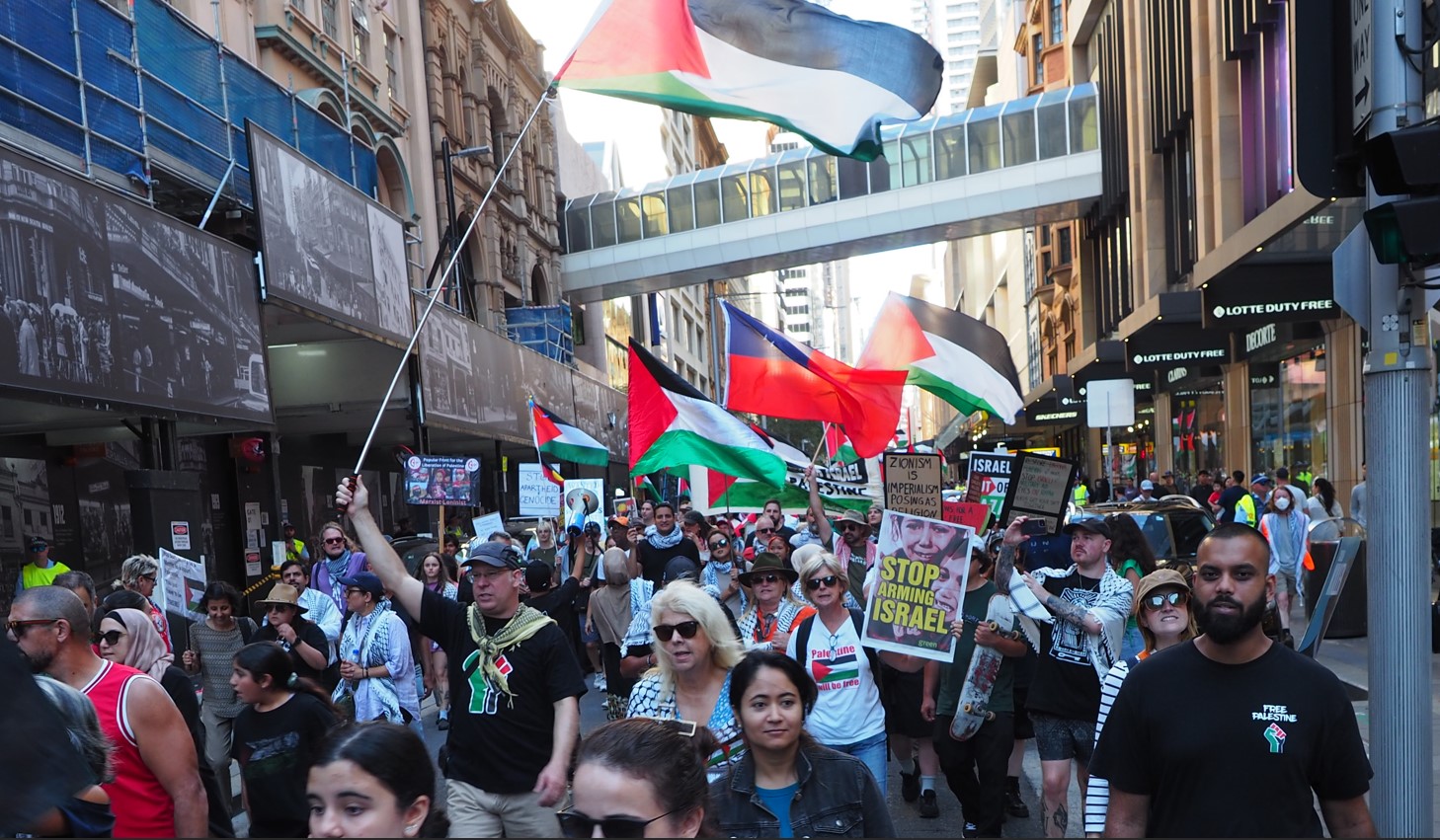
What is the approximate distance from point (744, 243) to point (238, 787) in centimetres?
3562

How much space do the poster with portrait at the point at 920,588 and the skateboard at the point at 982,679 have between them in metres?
0.26

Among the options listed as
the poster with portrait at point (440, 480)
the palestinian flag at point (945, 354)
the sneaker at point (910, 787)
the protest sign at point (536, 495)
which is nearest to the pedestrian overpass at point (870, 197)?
the palestinian flag at point (945, 354)

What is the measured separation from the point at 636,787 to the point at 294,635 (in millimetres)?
5536

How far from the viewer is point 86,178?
40.9ft

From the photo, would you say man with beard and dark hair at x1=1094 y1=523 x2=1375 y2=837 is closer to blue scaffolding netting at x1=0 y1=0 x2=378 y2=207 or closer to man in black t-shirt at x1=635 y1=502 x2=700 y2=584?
man in black t-shirt at x1=635 y1=502 x2=700 y2=584

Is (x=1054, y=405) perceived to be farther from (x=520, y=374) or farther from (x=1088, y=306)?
(x=520, y=374)

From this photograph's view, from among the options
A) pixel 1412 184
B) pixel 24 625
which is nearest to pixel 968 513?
pixel 1412 184

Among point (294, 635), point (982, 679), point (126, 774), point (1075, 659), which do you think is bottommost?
point (982, 679)

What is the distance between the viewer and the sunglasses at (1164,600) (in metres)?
5.31

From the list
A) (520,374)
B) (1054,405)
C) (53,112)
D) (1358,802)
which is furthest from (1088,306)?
(1358,802)

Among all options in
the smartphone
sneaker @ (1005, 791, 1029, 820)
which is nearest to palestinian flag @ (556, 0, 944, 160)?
the smartphone

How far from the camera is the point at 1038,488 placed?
977 centimetres

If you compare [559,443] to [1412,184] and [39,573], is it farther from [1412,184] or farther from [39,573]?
[1412,184]

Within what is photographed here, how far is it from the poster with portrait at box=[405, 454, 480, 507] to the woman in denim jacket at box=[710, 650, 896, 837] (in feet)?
42.1
